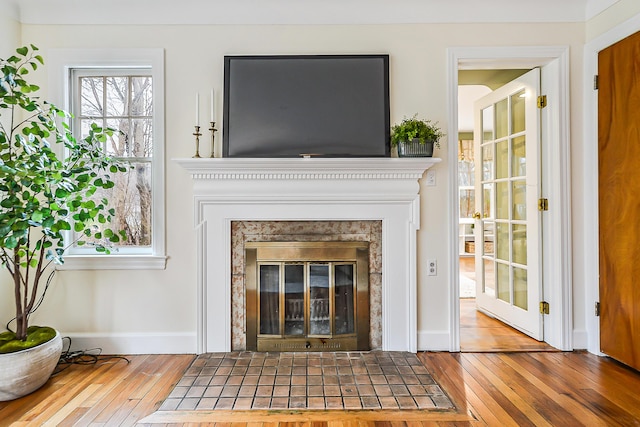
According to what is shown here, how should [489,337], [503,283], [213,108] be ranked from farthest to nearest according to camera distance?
[503,283]
[489,337]
[213,108]

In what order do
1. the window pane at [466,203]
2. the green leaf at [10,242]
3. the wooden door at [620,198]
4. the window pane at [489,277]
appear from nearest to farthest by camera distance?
1. the green leaf at [10,242]
2. the wooden door at [620,198]
3. the window pane at [489,277]
4. the window pane at [466,203]

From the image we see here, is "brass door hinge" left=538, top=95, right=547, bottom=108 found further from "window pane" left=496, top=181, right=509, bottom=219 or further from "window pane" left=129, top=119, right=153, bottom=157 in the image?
"window pane" left=129, top=119, right=153, bottom=157

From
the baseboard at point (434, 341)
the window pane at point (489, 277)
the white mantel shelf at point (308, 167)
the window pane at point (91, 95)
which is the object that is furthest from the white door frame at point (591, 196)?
the window pane at point (91, 95)

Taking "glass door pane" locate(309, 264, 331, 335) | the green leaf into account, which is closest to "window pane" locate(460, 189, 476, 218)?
"glass door pane" locate(309, 264, 331, 335)

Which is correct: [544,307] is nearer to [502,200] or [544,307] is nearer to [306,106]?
[502,200]

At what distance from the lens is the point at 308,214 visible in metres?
2.77

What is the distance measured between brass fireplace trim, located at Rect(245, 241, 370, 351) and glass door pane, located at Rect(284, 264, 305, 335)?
6cm

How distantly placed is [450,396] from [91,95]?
311 centimetres

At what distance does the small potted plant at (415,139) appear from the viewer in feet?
8.63

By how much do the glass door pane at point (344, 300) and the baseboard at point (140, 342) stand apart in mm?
1039

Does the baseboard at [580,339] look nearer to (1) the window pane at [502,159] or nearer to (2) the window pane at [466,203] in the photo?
(1) the window pane at [502,159]

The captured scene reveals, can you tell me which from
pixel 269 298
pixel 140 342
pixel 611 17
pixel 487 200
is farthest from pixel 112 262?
pixel 611 17

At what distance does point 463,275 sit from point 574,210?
3067 mm

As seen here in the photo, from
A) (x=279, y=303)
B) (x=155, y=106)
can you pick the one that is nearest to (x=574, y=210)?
(x=279, y=303)
